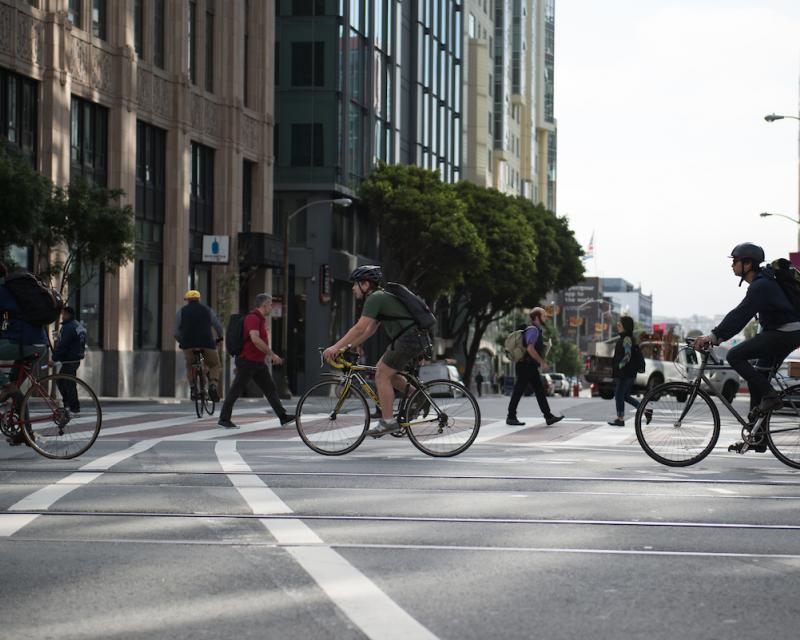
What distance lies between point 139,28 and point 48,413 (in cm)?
2941

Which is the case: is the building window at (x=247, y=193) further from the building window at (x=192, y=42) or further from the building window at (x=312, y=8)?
the building window at (x=312, y=8)

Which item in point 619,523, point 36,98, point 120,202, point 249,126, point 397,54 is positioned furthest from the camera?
point 397,54

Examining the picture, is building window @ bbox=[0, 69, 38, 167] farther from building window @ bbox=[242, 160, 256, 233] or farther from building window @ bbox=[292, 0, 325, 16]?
building window @ bbox=[292, 0, 325, 16]

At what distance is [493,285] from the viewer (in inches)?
2653

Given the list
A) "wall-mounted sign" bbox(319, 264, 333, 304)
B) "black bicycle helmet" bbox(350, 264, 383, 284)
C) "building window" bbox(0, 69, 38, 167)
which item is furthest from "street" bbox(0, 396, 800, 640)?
"wall-mounted sign" bbox(319, 264, 333, 304)

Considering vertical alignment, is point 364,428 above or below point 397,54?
below

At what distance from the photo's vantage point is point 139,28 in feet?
132

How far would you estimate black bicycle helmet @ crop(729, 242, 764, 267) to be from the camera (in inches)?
482

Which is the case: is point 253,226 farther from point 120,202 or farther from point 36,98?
point 36,98

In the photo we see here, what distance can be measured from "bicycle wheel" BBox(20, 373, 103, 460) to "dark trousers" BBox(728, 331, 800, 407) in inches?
206

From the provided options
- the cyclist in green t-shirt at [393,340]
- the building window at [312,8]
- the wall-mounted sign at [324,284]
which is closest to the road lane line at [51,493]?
the cyclist in green t-shirt at [393,340]

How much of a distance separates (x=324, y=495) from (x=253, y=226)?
39600mm

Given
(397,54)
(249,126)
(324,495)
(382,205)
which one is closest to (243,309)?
(249,126)

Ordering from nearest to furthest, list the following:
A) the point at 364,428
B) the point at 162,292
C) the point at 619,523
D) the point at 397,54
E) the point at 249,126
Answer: the point at 619,523 < the point at 364,428 < the point at 162,292 < the point at 249,126 < the point at 397,54
